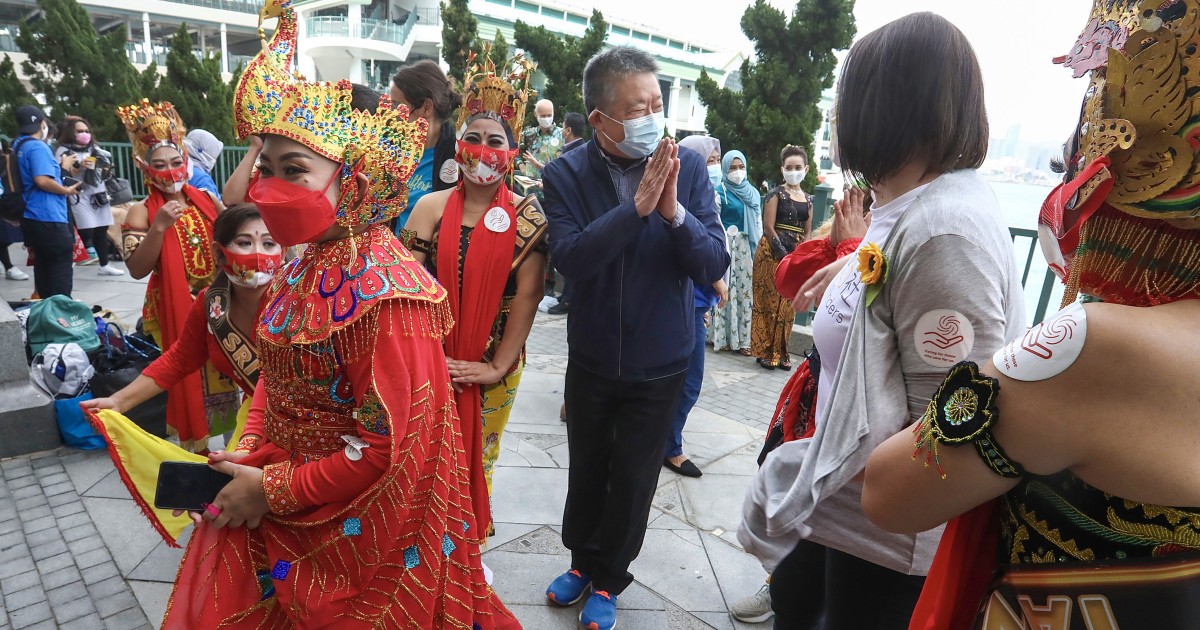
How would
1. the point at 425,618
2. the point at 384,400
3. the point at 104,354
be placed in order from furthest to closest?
1. the point at 104,354
2. the point at 425,618
3. the point at 384,400

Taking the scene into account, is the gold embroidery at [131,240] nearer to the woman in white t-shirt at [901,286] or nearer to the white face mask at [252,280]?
the white face mask at [252,280]

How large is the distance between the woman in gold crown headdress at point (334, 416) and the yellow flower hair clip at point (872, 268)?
109 centimetres

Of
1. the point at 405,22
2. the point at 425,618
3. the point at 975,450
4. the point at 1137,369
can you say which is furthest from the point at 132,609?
the point at 405,22

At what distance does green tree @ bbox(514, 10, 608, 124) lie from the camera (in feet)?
48.2

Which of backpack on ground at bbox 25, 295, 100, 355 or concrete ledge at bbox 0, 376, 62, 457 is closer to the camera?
concrete ledge at bbox 0, 376, 62, 457

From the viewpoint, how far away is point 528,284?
2.95 m

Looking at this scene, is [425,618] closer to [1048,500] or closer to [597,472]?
[597,472]

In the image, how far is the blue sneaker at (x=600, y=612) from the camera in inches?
108

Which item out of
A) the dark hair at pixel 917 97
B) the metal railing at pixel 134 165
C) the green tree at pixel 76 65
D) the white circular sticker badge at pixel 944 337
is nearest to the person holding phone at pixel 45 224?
the metal railing at pixel 134 165

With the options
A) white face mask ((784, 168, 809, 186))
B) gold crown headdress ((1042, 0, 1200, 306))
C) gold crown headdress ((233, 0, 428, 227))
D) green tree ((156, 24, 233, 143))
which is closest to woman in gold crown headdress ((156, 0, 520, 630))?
gold crown headdress ((233, 0, 428, 227))

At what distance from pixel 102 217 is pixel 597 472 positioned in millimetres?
8647

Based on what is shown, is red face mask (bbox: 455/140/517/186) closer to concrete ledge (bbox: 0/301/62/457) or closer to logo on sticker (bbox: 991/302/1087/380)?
logo on sticker (bbox: 991/302/1087/380)

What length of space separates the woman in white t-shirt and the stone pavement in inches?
57.7

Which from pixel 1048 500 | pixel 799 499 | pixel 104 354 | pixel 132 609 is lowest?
pixel 132 609
